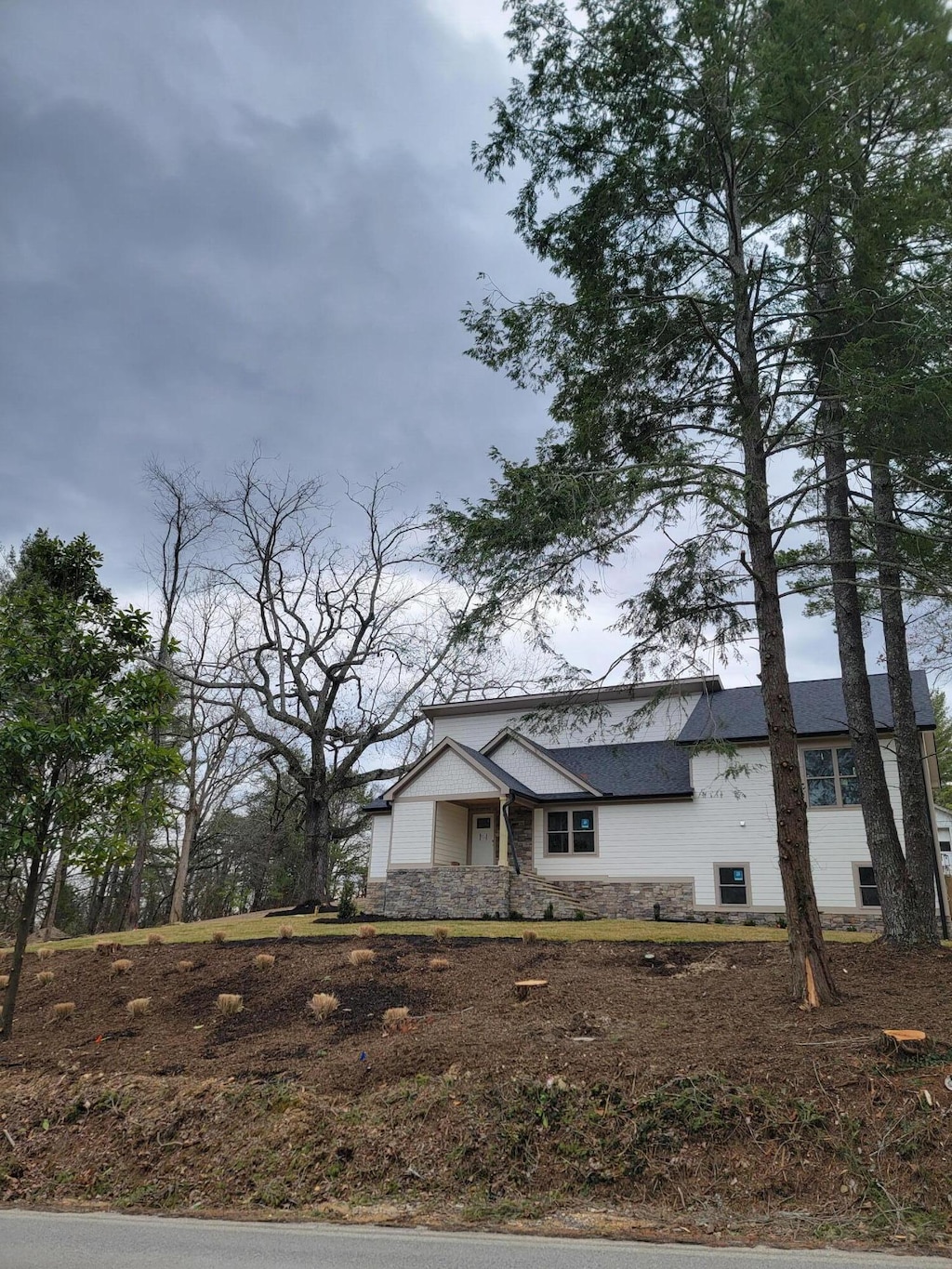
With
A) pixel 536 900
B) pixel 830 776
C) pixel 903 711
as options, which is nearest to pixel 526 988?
pixel 903 711

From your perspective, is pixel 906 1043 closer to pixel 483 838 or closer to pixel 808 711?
pixel 808 711

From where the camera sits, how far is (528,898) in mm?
17828

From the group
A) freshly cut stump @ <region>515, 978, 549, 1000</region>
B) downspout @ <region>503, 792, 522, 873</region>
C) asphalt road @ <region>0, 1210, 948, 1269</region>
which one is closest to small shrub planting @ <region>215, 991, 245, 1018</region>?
freshly cut stump @ <region>515, 978, 549, 1000</region>

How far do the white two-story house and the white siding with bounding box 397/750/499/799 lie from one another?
35 mm

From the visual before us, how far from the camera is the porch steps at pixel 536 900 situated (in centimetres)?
1762

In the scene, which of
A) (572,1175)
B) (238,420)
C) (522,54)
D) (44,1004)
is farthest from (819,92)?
(238,420)

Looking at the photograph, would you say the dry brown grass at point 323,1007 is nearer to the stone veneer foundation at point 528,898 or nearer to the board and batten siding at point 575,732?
the stone veneer foundation at point 528,898

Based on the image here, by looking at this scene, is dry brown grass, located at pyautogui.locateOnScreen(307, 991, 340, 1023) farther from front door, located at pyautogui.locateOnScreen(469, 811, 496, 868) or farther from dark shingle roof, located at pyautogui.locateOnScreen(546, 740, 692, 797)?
front door, located at pyautogui.locateOnScreen(469, 811, 496, 868)

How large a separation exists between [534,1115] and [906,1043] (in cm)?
253

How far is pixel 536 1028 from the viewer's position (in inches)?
245

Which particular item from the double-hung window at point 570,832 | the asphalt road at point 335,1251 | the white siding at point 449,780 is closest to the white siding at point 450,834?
the white siding at point 449,780

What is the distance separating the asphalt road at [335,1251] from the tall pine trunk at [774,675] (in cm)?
336

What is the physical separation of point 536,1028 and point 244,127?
14277 mm

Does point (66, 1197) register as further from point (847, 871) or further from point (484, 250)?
point (847, 871)
